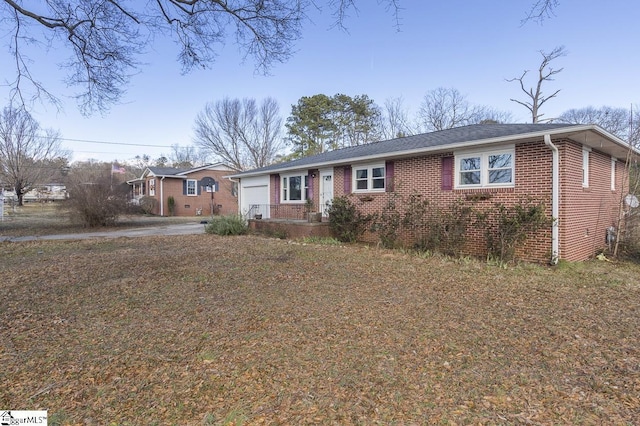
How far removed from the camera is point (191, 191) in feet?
93.5

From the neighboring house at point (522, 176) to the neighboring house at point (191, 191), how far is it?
749 inches

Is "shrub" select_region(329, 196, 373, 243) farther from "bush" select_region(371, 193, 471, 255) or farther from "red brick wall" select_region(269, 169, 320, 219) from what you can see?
"red brick wall" select_region(269, 169, 320, 219)

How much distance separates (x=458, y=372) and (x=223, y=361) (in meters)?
1.94

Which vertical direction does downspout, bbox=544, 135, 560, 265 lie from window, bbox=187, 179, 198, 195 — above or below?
below

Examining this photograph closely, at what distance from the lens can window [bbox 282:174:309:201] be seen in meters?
13.7

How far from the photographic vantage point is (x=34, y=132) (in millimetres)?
27938

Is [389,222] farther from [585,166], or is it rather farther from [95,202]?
[95,202]

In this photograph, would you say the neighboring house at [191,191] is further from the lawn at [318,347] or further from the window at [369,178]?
the lawn at [318,347]

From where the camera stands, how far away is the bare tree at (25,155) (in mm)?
26822

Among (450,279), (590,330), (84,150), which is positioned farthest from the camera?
(84,150)

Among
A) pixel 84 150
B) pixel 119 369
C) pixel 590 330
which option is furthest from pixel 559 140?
pixel 84 150

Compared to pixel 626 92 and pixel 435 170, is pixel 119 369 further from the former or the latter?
pixel 626 92

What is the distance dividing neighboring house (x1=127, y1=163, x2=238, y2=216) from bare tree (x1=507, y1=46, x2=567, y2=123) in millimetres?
23599

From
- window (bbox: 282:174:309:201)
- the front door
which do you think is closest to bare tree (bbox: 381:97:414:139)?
window (bbox: 282:174:309:201)
